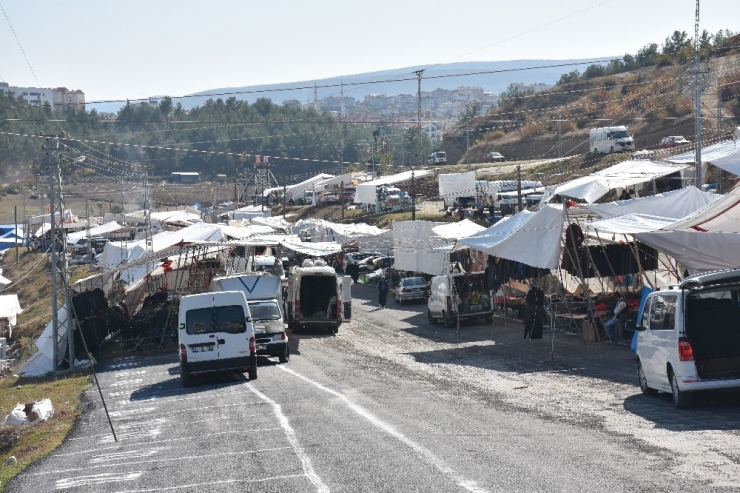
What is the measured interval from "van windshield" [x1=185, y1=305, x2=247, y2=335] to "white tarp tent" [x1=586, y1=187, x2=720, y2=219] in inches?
492

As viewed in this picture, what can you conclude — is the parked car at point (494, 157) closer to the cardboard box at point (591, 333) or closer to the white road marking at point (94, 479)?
the cardboard box at point (591, 333)

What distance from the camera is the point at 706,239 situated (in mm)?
24359

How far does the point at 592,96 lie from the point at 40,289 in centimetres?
6623

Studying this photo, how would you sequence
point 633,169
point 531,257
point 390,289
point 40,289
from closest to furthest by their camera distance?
point 531,257 → point 633,169 → point 390,289 → point 40,289

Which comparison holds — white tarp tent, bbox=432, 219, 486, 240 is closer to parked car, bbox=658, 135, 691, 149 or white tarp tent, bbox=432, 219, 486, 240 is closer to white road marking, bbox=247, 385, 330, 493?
white road marking, bbox=247, 385, 330, 493

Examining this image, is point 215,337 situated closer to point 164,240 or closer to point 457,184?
point 164,240

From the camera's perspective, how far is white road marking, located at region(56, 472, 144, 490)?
11948 mm

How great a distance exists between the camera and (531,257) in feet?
95.4

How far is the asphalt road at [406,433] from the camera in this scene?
10.5 metres

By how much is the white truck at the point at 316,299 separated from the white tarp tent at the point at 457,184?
3473 cm

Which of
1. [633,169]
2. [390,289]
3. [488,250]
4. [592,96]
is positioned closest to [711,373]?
[488,250]

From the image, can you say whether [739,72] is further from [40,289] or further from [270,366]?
[270,366]

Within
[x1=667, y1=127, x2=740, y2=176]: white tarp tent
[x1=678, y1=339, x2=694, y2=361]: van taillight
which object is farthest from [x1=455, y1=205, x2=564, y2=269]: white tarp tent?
[x1=678, y1=339, x2=694, y2=361]: van taillight

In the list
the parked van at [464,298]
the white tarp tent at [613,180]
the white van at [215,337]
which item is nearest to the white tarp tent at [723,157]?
the white tarp tent at [613,180]
